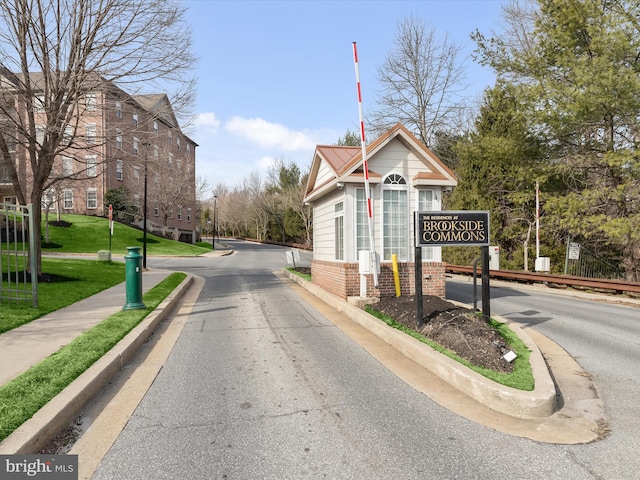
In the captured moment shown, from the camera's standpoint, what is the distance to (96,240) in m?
33.8

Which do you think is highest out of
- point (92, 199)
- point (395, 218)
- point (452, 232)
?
point (92, 199)

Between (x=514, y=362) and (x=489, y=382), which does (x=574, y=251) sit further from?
(x=489, y=382)

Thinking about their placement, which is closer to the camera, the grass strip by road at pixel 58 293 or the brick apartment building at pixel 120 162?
the grass strip by road at pixel 58 293

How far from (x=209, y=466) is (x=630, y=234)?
1455cm

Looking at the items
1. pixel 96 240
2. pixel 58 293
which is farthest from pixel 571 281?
pixel 96 240

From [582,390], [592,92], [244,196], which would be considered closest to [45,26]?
[582,390]

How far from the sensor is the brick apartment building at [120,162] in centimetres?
1239

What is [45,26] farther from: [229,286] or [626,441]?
[626,441]

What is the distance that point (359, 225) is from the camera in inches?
408

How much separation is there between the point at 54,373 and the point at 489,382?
4.75 m

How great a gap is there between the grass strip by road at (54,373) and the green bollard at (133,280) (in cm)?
116

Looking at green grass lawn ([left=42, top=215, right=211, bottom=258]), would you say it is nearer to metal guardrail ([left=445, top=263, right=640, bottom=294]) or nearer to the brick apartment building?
the brick apartment building

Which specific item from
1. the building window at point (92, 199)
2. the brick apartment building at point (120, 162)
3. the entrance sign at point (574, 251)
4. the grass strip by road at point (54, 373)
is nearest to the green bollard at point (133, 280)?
the grass strip by road at point (54, 373)

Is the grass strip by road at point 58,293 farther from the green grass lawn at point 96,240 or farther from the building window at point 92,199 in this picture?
the building window at point 92,199
